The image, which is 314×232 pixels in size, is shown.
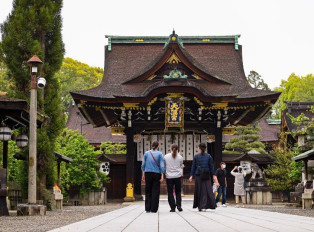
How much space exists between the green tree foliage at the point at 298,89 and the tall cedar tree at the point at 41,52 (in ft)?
150

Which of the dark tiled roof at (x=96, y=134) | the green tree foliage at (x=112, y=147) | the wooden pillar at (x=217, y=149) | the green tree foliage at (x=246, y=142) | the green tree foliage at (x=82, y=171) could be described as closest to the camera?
the wooden pillar at (x=217, y=149)

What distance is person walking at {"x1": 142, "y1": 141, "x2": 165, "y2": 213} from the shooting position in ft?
39.1

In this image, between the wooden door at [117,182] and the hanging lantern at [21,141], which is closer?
the hanging lantern at [21,141]

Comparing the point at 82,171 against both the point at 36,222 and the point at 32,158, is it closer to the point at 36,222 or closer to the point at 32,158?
the point at 32,158

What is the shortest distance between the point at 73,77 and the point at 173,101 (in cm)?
3513

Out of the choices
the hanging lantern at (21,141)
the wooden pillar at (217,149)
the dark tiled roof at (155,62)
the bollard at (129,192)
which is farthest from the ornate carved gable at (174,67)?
the hanging lantern at (21,141)

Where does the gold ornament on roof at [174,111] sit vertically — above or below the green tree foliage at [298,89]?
below

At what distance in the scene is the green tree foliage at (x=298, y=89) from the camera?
60.6 m

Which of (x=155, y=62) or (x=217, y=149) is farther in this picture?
(x=217, y=149)

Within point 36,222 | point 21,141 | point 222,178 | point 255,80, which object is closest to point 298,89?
point 255,80

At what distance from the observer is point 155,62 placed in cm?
2373

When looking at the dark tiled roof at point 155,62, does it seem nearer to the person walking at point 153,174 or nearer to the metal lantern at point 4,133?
the metal lantern at point 4,133

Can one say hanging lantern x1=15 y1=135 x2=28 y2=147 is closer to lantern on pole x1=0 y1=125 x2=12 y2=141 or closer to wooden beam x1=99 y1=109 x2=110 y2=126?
lantern on pole x1=0 y1=125 x2=12 y2=141

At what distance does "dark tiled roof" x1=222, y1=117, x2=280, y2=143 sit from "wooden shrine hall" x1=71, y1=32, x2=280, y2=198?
24.0 m
